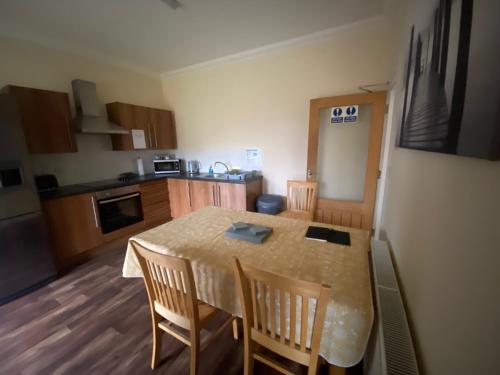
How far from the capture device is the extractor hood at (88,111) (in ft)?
9.17

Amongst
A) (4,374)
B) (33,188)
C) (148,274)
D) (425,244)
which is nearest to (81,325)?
(4,374)

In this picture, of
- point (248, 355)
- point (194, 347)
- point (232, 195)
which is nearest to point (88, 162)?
point (232, 195)

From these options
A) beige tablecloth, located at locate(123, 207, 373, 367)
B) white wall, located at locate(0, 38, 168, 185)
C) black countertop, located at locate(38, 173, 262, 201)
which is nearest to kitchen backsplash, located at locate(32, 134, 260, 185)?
white wall, located at locate(0, 38, 168, 185)

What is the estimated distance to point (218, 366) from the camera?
1395 mm

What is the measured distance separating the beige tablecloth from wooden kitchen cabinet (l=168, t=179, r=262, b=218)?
1.29m

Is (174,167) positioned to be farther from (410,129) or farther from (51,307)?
(410,129)

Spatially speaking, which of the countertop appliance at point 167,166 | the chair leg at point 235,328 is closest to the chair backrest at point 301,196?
the chair leg at point 235,328

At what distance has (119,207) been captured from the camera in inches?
118

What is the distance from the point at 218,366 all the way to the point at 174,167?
3.28m

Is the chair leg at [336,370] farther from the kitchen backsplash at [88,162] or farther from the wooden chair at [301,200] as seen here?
the kitchen backsplash at [88,162]

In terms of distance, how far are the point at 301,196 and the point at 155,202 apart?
2419mm

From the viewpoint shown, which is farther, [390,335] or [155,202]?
[155,202]

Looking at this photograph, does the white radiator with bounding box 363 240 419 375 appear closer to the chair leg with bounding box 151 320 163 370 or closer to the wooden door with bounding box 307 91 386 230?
the chair leg with bounding box 151 320 163 370

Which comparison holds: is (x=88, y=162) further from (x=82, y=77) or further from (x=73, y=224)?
(x=82, y=77)
